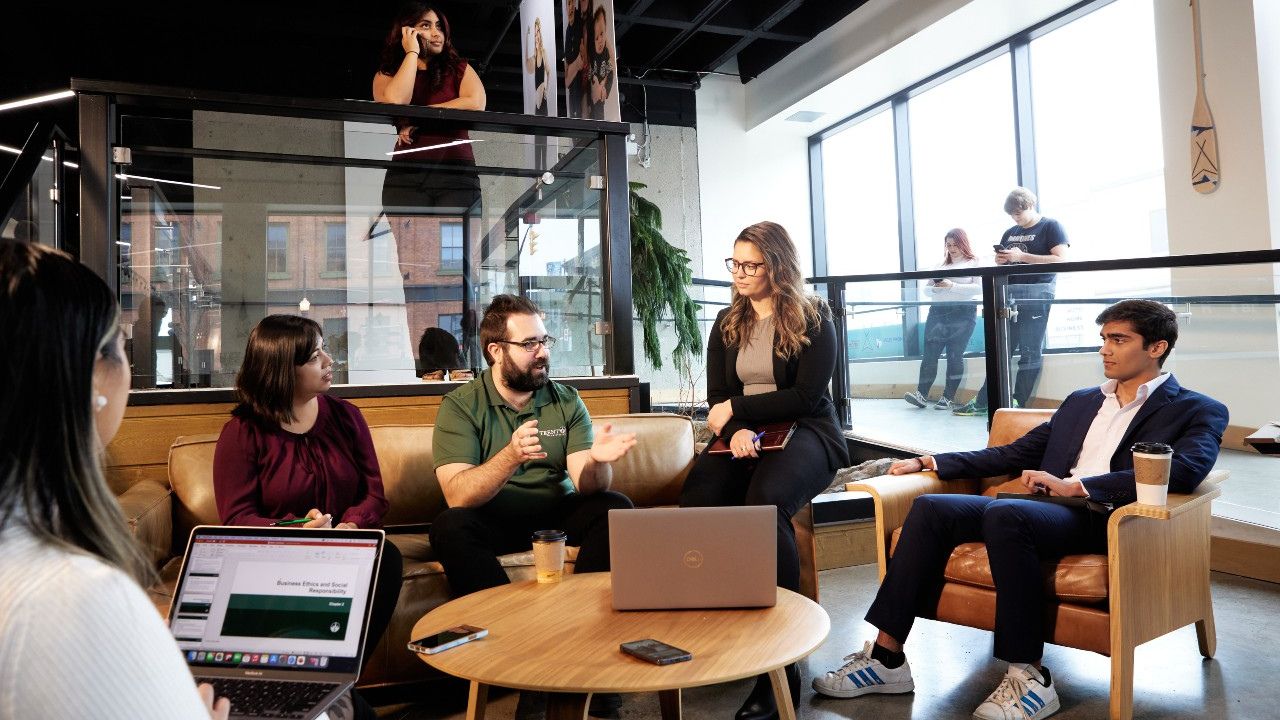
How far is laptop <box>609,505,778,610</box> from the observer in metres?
1.88

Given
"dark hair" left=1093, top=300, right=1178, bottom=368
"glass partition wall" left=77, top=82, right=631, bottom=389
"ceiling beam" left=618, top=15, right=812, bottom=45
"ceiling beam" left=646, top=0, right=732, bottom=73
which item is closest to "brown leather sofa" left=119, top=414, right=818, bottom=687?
"glass partition wall" left=77, top=82, right=631, bottom=389

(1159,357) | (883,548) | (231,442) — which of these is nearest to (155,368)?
(231,442)

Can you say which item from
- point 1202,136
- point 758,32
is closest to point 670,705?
point 1202,136

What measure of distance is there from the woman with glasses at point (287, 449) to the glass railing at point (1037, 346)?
3.30 meters

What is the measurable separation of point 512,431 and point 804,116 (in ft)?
23.0

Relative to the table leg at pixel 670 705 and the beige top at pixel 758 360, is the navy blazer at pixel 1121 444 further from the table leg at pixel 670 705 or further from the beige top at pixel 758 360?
the table leg at pixel 670 705

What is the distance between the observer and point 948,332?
5055 millimetres

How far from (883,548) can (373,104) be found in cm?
255

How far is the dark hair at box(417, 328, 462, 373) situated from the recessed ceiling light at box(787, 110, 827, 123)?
5953 millimetres

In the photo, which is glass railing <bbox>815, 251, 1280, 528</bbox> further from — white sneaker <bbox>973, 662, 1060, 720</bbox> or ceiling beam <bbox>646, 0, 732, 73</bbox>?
ceiling beam <bbox>646, 0, 732, 73</bbox>

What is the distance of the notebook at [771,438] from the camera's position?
2799 mm

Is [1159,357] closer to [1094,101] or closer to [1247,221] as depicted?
[1247,221]

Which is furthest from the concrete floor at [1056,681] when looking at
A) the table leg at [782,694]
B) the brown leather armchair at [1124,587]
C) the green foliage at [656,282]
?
the green foliage at [656,282]

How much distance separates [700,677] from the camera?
150 centimetres
